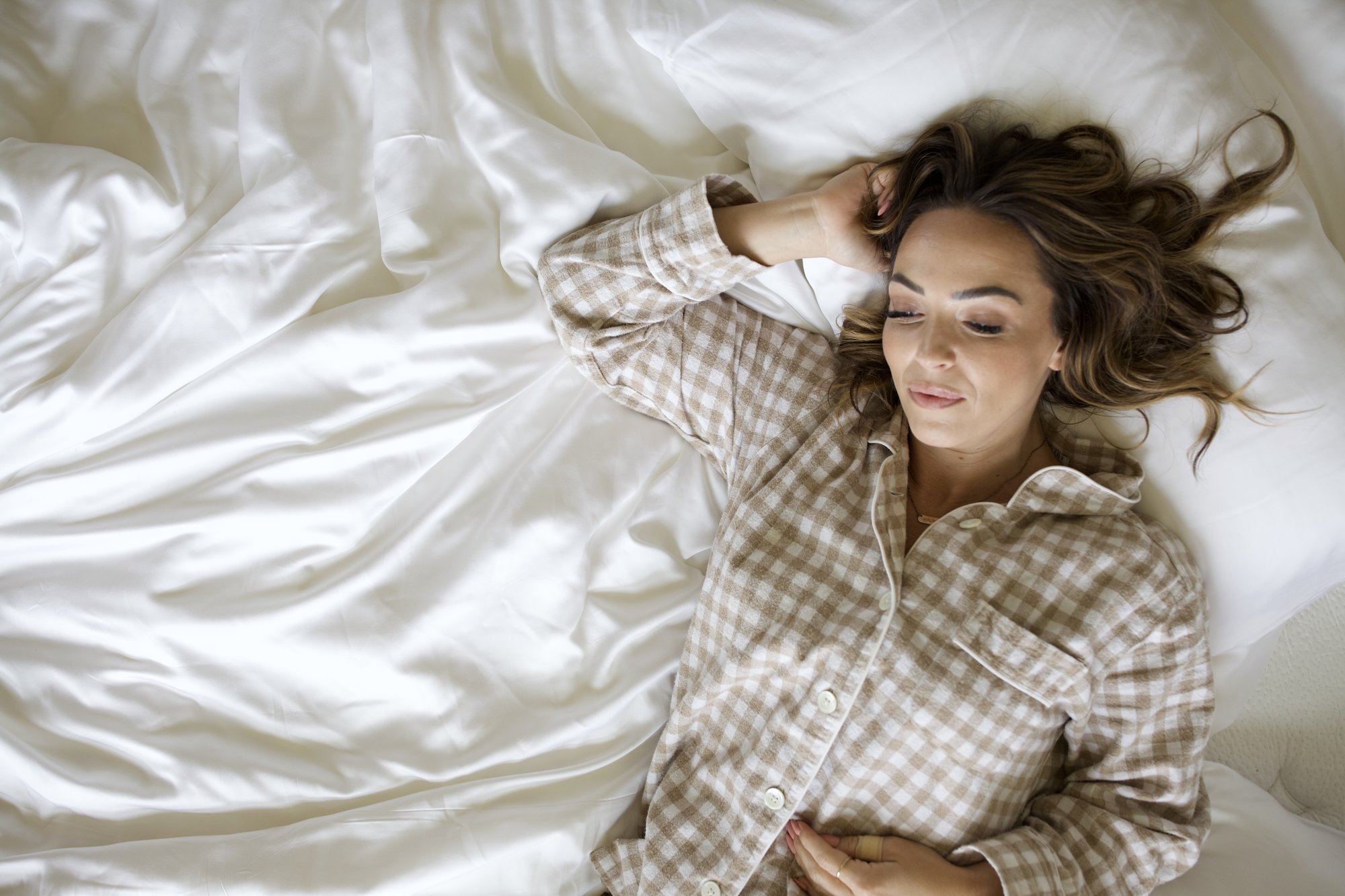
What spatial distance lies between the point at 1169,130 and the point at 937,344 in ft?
1.46

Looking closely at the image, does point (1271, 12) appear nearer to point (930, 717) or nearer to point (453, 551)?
point (930, 717)

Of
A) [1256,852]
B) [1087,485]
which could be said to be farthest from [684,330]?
[1256,852]

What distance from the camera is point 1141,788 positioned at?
1.20 meters

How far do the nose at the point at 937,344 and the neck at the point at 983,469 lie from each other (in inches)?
8.2

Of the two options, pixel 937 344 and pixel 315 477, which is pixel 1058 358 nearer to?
pixel 937 344

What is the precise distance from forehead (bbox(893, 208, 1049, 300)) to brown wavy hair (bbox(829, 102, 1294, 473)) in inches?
0.6

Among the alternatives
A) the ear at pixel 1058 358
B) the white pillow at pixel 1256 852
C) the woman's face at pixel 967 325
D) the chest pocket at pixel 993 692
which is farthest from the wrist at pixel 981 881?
the ear at pixel 1058 358

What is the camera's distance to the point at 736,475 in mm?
1396

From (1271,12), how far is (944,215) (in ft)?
Result: 2.00

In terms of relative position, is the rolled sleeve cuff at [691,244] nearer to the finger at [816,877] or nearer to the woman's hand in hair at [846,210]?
the woman's hand in hair at [846,210]

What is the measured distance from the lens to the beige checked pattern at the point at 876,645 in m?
1.17

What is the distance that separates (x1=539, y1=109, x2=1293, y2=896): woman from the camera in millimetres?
1151

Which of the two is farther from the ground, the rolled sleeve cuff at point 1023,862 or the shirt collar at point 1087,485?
the shirt collar at point 1087,485

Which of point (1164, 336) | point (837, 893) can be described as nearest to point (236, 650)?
point (837, 893)
